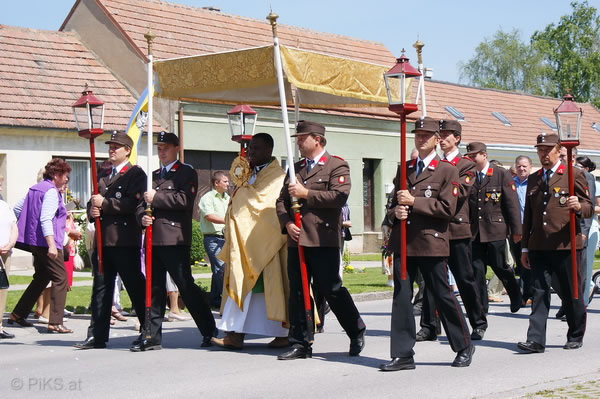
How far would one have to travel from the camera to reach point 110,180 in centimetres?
977

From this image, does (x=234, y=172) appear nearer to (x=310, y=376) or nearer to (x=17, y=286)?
(x=310, y=376)

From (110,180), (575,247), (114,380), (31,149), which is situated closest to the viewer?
(114,380)

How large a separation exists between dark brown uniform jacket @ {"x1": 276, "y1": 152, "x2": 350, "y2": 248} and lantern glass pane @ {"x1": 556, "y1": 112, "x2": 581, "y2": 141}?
198 centimetres

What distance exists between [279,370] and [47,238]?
13.0ft

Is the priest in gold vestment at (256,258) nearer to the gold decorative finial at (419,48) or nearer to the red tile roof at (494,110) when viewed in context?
the gold decorative finial at (419,48)

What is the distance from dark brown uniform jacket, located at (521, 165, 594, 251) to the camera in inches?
361

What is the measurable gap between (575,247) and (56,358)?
487 cm

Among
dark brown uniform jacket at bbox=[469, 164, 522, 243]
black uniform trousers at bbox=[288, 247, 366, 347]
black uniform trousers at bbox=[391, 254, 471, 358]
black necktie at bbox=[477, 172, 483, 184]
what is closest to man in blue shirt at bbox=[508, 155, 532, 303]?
dark brown uniform jacket at bbox=[469, 164, 522, 243]

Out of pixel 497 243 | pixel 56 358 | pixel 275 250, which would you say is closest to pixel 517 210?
pixel 497 243

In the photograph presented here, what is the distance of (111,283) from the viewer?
9758 mm

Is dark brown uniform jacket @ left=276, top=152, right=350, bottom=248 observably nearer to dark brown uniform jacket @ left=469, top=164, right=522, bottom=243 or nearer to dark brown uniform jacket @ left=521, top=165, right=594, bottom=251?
dark brown uniform jacket @ left=521, top=165, right=594, bottom=251

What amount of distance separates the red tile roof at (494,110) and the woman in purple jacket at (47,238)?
24.3m

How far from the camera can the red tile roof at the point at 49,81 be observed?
22719mm

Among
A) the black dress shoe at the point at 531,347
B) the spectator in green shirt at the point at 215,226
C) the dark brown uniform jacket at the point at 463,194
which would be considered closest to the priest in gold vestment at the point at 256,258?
the dark brown uniform jacket at the point at 463,194
